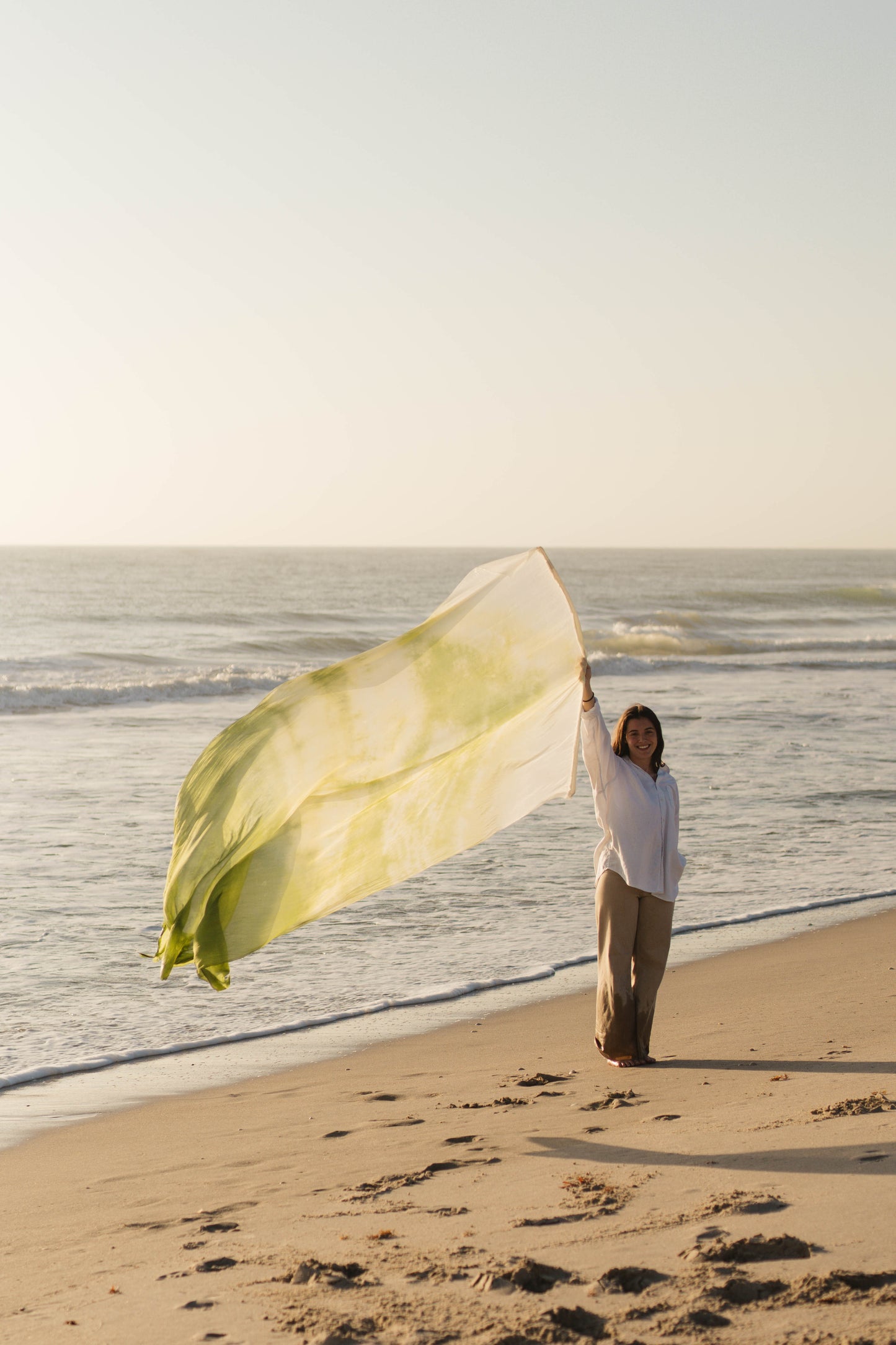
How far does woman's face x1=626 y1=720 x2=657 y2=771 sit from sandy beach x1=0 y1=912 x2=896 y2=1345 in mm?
1292

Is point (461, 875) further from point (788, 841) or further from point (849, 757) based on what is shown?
point (849, 757)

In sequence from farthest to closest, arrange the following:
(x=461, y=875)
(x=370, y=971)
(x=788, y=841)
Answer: (x=788, y=841) → (x=461, y=875) → (x=370, y=971)

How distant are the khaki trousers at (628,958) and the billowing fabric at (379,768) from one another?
0.83 metres

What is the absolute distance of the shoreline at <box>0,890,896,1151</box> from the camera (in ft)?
16.2

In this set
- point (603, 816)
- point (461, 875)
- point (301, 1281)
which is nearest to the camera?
point (301, 1281)

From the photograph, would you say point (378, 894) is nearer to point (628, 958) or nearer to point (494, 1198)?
point (628, 958)

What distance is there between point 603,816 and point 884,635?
41.1 metres

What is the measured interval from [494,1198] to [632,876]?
1.72 metres

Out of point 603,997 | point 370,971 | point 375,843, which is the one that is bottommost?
point 370,971

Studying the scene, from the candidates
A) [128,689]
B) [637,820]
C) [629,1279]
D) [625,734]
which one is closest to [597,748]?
[625,734]

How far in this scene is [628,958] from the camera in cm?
507

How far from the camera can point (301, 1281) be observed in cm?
302

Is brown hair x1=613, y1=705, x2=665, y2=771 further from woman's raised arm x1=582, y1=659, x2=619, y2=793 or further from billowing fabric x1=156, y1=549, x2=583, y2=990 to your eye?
billowing fabric x1=156, y1=549, x2=583, y2=990

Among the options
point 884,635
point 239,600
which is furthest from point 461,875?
point 239,600
